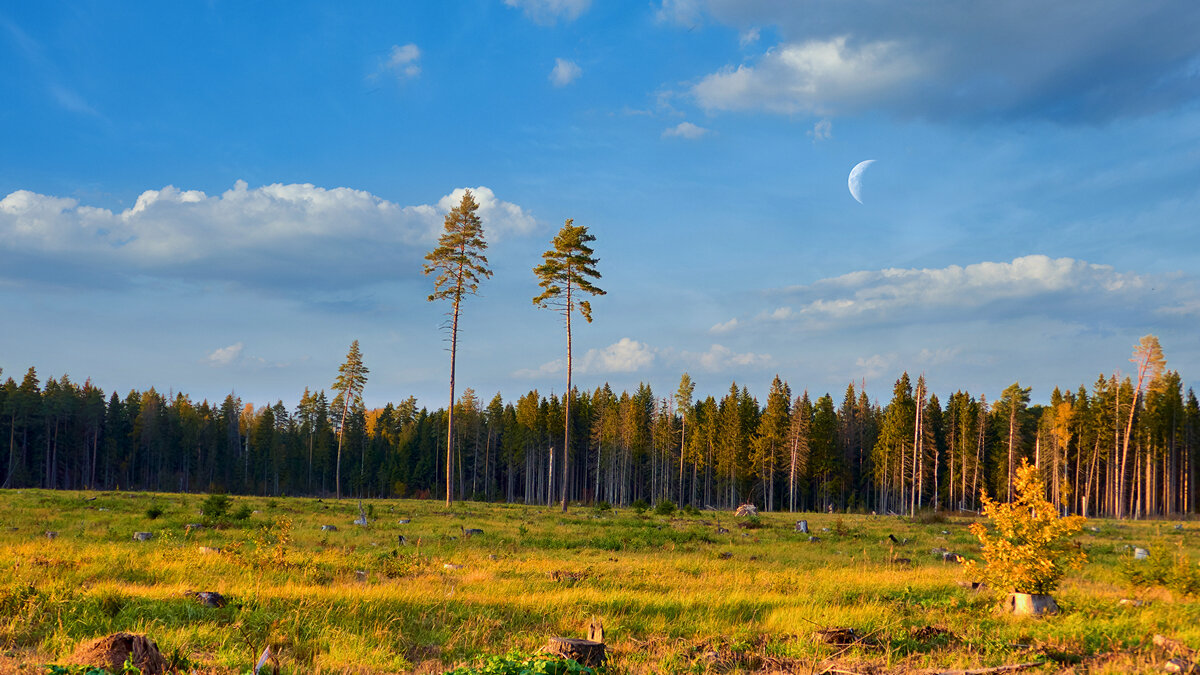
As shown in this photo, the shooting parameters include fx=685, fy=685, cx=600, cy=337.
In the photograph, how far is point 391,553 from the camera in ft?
55.2

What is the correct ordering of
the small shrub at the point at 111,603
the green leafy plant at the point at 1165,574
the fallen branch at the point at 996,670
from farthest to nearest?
the green leafy plant at the point at 1165,574
the small shrub at the point at 111,603
the fallen branch at the point at 996,670

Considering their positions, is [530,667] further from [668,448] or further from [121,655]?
[668,448]

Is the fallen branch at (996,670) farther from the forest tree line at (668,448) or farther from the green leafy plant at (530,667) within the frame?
the forest tree line at (668,448)

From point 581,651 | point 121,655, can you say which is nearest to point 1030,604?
point 581,651

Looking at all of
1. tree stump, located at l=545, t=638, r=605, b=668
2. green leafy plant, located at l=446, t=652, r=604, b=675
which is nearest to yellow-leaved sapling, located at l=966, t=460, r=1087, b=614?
tree stump, located at l=545, t=638, r=605, b=668

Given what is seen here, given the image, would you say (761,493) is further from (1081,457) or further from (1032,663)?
(1032,663)

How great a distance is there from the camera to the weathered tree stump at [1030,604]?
11.9 m

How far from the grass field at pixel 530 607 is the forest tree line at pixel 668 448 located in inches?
1975

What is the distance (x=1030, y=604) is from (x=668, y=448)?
71508 millimetres

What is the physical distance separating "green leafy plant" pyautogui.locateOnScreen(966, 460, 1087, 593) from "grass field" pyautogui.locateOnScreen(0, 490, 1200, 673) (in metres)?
0.66

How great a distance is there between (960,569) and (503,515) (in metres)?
21.4

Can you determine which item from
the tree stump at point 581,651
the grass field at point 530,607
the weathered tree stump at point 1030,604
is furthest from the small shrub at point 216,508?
the weathered tree stump at point 1030,604

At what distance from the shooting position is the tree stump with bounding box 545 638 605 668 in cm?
721

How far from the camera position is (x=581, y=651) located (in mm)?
7285
